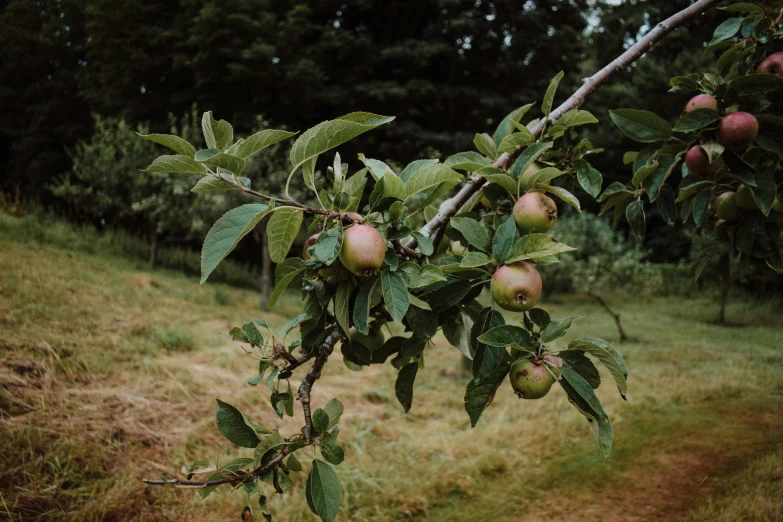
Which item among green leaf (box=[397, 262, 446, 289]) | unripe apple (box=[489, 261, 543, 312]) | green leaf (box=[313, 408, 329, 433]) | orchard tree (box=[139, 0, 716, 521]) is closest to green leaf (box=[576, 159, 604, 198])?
orchard tree (box=[139, 0, 716, 521])

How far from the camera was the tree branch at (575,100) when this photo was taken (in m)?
A: 0.73

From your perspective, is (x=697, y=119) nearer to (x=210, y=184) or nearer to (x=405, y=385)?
(x=405, y=385)

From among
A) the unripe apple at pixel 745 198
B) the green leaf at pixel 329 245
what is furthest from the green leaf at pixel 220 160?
the unripe apple at pixel 745 198

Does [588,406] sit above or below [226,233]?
below

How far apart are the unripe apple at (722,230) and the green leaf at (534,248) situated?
0.79 metres

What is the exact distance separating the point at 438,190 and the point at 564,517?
1.03m

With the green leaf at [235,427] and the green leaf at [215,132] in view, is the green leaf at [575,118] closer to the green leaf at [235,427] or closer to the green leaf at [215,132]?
the green leaf at [215,132]

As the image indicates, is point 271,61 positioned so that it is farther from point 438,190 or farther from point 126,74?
point 438,190

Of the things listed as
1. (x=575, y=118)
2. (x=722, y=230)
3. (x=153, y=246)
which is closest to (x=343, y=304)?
(x=575, y=118)

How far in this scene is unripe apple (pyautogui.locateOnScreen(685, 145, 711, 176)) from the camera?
0.99 meters

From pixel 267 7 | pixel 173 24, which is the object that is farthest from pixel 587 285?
pixel 173 24

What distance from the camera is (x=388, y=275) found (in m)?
0.60

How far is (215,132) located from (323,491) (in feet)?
1.57

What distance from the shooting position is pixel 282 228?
1.92 feet
